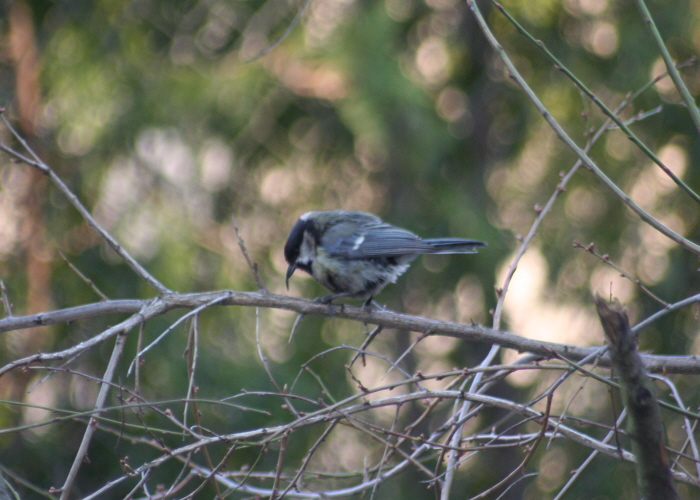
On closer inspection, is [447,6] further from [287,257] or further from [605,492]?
[605,492]

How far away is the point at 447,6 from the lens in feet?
18.3

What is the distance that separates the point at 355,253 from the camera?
3744 millimetres

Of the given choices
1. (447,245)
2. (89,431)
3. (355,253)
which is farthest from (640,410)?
(355,253)

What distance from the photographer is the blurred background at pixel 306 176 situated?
13.8ft

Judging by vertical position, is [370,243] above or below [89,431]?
below

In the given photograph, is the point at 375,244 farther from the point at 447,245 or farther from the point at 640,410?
→ the point at 640,410

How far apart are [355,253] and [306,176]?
1.56m

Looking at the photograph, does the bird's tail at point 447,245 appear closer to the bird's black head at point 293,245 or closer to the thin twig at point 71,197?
the bird's black head at point 293,245

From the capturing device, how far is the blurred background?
4.22m

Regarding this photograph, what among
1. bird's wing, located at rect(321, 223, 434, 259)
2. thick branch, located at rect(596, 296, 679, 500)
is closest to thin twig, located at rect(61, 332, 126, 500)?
thick branch, located at rect(596, 296, 679, 500)

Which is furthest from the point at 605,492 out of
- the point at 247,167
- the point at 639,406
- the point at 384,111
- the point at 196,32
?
the point at 196,32

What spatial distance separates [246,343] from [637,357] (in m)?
3.51

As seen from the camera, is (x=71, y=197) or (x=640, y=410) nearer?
(x=640, y=410)

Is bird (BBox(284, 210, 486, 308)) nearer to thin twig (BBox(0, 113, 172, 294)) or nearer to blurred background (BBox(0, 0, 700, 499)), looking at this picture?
blurred background (BBox(0, 0, 700, 499))
